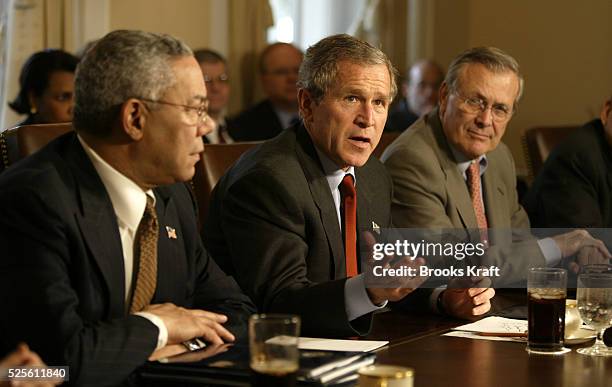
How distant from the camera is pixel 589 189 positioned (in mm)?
3818

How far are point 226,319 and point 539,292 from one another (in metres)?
0.64

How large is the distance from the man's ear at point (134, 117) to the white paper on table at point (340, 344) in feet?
1.76

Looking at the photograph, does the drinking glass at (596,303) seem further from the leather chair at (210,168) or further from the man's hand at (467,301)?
the leather chair at (210,168)

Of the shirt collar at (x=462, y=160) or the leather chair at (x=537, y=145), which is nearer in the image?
the shirt collar at (x=462, y=160)

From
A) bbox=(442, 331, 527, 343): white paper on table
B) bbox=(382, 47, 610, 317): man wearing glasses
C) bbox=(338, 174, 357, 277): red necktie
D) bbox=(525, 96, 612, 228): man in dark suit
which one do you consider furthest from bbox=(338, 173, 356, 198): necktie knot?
bbox=(525, 96, 612, 228): man in dark suit

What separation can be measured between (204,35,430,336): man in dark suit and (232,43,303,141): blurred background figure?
314 centimetres

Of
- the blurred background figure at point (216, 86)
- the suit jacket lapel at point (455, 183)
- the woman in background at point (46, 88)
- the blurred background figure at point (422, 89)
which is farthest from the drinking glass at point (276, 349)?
the blurred background figure at point (422, 89)

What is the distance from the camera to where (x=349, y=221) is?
2787mm

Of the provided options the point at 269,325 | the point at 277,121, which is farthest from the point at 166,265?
the point at 277,121

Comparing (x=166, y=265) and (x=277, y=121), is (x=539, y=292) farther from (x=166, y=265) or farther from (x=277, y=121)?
(x=277, y=121)

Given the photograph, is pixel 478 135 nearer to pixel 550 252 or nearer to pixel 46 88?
pixel 550 252

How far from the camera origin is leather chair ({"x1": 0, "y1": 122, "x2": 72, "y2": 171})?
268 cm

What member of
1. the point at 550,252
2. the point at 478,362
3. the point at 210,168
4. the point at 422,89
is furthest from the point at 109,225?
the point at 422,89

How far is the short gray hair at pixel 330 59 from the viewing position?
2799 millimetres
